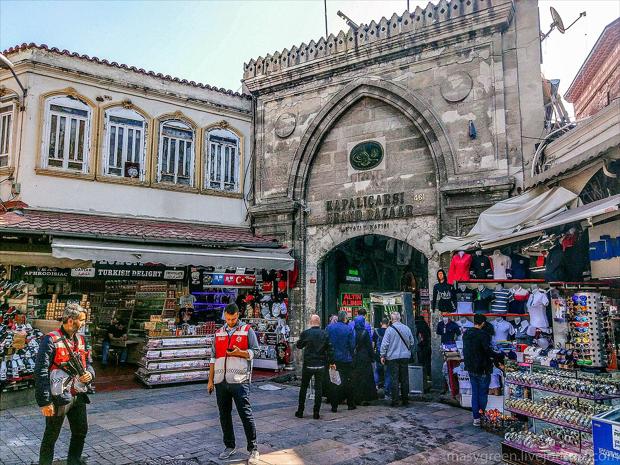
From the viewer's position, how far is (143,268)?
12367 mm

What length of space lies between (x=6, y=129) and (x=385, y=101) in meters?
9.30

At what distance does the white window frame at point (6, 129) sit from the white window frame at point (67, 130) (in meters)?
0.76

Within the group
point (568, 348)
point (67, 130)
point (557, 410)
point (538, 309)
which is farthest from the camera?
point (67, 130)

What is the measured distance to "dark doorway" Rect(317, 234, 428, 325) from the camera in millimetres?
13242

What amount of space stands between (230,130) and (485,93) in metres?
7.44

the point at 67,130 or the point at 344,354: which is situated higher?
the point at 67,130

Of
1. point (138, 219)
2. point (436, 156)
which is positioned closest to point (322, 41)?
point (436, 156)

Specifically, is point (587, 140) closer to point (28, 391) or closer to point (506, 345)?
point (506, 345)

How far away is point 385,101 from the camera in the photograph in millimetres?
12328

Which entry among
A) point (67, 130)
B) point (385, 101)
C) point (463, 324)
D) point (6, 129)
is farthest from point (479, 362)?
point (6, 129)

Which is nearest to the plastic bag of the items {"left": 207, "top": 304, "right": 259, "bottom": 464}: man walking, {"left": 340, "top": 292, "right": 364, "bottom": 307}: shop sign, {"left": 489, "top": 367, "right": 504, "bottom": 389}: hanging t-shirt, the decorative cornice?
{"left": 489, "top": 367, "right": 504, "bottom": 389}: hanging t-shirt

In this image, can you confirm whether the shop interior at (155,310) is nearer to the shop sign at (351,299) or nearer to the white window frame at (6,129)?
the shop sign at (351,299)

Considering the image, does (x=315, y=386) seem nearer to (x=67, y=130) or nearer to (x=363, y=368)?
(x=363, y=368)

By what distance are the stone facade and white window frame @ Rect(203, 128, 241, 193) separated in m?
0.66
